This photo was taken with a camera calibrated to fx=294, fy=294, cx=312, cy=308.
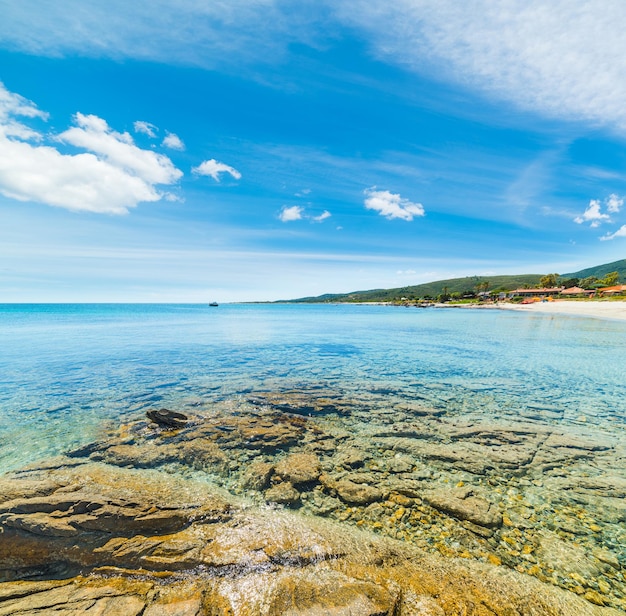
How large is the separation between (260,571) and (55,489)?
19.4ft

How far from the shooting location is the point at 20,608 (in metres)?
4.62

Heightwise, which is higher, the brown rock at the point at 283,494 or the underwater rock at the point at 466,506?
the brown rock at the point at 283,494

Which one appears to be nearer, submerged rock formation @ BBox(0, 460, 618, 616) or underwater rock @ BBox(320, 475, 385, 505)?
submerged rock formation @ BBox(0, 460, 618, 616)

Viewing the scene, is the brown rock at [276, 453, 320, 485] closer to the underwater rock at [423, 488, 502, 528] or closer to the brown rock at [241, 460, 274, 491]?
the brown rock at [241, 460, 274, 491]

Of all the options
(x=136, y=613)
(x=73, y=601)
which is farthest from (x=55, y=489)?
(x=136, y=613)

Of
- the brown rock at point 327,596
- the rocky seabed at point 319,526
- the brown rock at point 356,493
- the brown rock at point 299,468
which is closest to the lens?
the brown rock at point 327,596

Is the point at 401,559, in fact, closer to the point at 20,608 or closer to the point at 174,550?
the point at 174,550

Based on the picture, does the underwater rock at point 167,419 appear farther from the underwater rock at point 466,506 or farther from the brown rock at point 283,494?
the underwater rock at point 466,506

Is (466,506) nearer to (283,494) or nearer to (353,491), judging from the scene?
(353,491)

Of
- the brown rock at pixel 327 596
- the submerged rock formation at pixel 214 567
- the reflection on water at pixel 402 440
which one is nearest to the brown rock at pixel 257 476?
the reflection on water at pixel 402 440

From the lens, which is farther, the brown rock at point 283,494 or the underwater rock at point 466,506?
the brown rock at point 283,494

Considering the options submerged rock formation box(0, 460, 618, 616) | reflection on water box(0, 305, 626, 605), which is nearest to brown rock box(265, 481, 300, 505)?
reflection on water box(0, 305, 626, 605)

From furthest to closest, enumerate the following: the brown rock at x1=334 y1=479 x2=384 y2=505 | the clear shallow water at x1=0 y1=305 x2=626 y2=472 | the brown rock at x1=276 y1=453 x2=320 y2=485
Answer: the clear shallow water at x1=0 y1=305 x2=626 y2=472, the brown rock at x1=276 y1=453 x2=320 y2=485, the brown rock at x1=334 y1=479 x2=384 y2=505

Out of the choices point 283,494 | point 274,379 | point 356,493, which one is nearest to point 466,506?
point 356,493
